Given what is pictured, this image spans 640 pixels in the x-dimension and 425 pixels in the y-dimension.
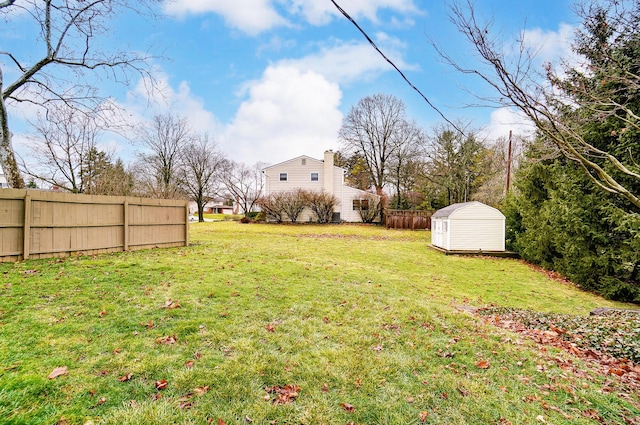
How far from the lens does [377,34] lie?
3951 millimetres

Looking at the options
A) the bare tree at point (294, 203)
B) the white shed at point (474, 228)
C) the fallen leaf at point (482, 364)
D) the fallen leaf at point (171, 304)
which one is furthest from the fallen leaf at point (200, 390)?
the bare tree at point (294, 203)

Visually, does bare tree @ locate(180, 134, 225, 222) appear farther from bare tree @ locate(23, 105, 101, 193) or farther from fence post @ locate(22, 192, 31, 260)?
fence post @ locate(22, 192, 31, 260)

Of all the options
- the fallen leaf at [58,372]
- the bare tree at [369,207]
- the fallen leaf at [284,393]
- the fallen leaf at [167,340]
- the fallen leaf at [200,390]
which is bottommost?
the fallen leaf at [284,393]

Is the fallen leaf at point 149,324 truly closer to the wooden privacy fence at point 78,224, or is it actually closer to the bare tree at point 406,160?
the wooden privacy fence at point 78,224

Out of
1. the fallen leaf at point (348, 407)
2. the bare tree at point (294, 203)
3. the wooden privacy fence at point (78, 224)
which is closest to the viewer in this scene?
the fallen leaf at point (348, 407)

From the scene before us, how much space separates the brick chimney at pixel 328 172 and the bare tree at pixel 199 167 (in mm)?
12813

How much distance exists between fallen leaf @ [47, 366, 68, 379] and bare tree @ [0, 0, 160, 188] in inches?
303

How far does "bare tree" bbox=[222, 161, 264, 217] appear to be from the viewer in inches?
1405

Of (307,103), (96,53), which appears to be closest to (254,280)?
(96,53)

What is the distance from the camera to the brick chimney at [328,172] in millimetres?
26312

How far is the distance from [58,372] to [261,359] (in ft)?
5.64

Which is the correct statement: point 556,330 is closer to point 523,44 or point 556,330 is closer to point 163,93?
point 523,44

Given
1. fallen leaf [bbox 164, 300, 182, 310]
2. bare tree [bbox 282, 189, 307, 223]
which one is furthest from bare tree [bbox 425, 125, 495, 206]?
fallen leaf [bbox 164, 300, 182, 310]

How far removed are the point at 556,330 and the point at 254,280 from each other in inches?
204
